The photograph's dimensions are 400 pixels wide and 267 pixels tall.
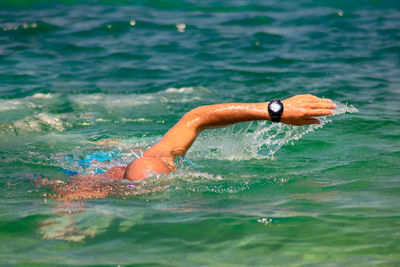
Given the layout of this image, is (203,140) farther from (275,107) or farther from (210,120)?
(275,107)

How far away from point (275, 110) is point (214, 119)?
0.50m

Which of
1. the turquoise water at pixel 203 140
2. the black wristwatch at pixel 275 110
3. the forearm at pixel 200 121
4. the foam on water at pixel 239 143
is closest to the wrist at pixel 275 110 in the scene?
the black wristwatch at pixel 275 110

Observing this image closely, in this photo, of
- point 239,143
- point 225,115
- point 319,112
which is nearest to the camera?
point 319,112

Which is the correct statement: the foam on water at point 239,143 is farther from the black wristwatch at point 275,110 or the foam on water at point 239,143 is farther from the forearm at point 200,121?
the black wristwatch at point 275,110

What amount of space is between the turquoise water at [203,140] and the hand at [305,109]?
0.53 m

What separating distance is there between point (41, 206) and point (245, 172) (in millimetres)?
1794

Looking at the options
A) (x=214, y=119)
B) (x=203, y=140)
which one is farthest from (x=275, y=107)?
(x=203, y=140)

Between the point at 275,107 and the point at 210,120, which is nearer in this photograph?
the point at 275,107

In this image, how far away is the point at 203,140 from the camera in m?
5.47

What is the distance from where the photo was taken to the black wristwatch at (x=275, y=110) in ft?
12.6

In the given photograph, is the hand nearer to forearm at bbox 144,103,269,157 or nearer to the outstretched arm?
the outstretched arm

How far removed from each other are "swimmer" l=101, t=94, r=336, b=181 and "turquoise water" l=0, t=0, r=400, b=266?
4.4 inches

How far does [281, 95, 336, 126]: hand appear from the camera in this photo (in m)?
3.79

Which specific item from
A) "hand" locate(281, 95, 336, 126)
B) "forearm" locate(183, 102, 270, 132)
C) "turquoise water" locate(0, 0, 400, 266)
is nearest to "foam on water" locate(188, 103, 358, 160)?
"turquoise water" locate(0, 0, 400, 266)
